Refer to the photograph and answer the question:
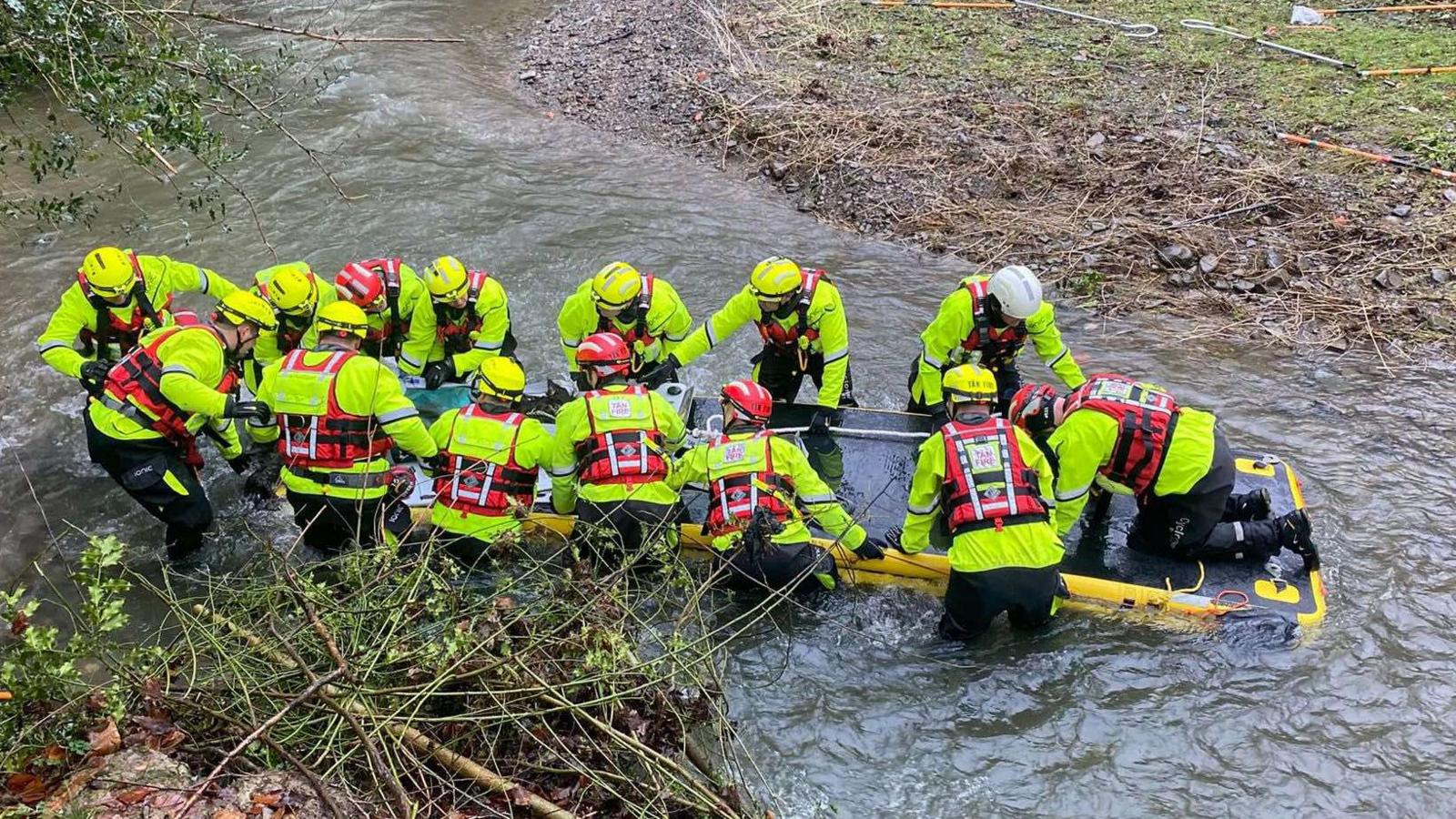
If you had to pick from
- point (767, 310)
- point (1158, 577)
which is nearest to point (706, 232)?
point (767, 310)

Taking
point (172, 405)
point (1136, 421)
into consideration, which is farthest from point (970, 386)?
point (172, 405)

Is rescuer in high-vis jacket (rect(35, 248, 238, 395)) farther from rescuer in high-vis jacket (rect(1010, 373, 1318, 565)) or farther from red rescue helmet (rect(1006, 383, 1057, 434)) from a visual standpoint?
rescuer in high-vis jacket (rect(1010, 373, 1318, 565))

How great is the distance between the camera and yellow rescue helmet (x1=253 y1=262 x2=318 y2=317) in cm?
618

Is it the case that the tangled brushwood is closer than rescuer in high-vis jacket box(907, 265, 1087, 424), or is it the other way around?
the tangled brushwood

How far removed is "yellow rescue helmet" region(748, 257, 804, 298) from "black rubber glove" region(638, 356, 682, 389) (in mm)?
916

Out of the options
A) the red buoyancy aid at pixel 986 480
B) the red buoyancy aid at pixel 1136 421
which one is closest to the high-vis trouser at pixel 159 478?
the red buoyancy aid at pixel 986 480

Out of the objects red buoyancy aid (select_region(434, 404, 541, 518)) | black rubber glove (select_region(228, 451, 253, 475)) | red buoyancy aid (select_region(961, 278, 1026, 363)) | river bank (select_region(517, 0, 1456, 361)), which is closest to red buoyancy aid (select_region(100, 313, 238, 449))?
black rubber glove (select_region(228, 451, 253, 475))

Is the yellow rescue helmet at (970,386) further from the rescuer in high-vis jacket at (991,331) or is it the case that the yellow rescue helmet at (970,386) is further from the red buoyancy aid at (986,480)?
the rescuer in high-vis jacket at (991,331)

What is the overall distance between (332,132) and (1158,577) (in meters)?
11.7

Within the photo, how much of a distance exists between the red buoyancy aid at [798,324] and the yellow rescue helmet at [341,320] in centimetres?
267

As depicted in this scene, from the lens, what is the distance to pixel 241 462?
6930 millimetres

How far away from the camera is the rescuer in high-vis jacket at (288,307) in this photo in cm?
620

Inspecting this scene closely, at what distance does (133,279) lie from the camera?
6.45m

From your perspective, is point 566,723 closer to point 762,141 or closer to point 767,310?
point 767,310
